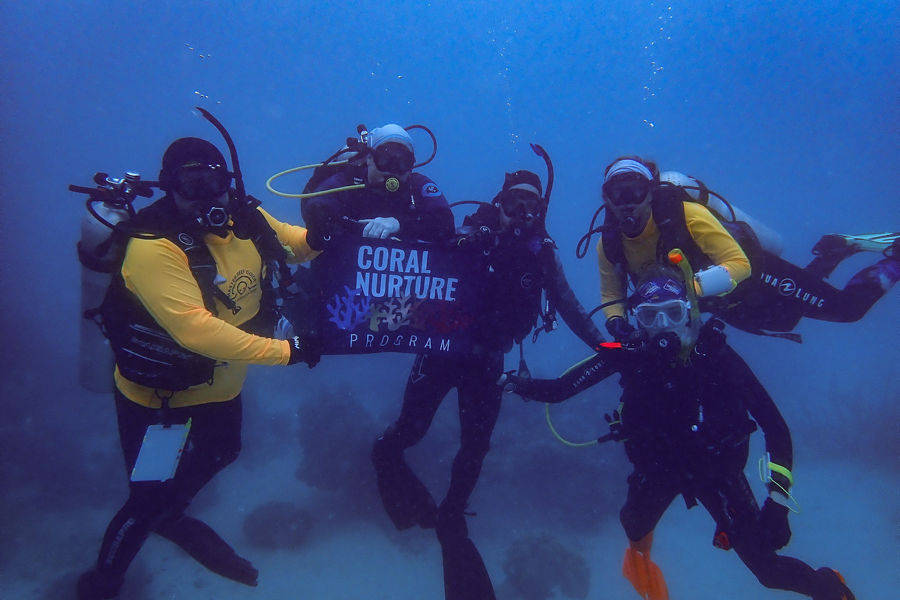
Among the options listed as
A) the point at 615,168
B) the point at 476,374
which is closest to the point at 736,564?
the point at 476,374

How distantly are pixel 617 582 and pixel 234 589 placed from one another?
6773 millimetres

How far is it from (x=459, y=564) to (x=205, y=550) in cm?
298

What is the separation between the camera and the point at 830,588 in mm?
4336

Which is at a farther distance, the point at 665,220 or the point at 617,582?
the point at 617,582

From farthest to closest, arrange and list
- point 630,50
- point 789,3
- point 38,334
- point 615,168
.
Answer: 1. point 630,50
2. point 789,3
3. point 38,334
4. point 615,168

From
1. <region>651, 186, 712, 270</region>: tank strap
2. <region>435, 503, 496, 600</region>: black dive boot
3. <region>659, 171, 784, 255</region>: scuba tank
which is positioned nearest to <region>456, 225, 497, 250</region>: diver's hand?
<region>651, 186, 712, 270</region>: tank strap

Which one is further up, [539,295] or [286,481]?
[539,295]

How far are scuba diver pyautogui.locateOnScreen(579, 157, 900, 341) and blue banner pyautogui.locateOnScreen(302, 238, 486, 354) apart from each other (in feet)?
5.36

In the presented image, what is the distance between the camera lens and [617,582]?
8.67 m

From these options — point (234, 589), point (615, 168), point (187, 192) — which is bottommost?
point (234, 589)

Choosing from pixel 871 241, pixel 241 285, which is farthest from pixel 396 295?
pixel 871 241

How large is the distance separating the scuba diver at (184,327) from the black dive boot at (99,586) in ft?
0.04

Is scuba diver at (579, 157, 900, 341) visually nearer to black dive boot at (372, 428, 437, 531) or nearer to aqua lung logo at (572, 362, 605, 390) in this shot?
aqua lung logo at (572, 362, 605, 390)

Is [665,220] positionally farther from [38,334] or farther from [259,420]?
[38,334]
